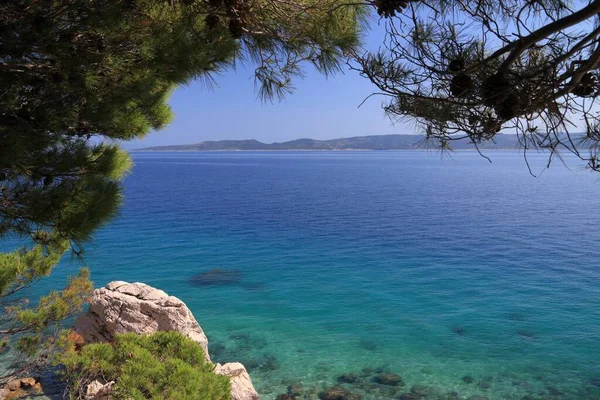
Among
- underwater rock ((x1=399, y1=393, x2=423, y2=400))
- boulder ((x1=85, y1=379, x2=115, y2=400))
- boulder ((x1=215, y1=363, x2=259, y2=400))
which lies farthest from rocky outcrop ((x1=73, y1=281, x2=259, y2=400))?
underwater rock ((x1=399, y1=393, x2=423, y2=400))

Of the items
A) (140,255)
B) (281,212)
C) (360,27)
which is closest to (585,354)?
(360,27)

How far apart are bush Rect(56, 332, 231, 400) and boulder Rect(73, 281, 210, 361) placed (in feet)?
7.14

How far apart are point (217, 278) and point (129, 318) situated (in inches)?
298

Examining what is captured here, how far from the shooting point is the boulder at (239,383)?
24.7ft

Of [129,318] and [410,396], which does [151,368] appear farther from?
[410,396]

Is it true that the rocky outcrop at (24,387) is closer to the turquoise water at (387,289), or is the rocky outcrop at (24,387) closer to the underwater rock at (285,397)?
the turquoise water at (387,289)

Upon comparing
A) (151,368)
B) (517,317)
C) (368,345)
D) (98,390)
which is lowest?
(368,345)

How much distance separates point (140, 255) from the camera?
62.5 ft

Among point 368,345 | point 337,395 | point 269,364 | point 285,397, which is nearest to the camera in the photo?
point 285,397

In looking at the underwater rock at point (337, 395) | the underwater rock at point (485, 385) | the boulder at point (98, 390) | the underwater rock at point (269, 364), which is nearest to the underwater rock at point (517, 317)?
the underwater rock at point (485, 385)

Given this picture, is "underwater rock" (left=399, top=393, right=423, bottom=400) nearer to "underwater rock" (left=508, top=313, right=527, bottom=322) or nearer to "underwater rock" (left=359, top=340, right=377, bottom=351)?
"underwater rock" (left=359, top=340, right=377, bottom=351)

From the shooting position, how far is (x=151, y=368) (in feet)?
15.6

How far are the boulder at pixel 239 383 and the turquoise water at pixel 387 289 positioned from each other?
2.96ft

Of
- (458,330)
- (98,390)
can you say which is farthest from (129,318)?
(458,330)
